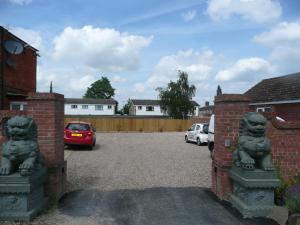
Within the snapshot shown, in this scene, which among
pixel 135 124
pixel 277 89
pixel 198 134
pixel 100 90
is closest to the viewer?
pixel 277 89

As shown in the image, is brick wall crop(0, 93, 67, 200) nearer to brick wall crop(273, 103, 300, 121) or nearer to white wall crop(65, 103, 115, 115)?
brick wall crop(273, 103, 300, 121)

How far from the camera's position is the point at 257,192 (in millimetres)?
6523

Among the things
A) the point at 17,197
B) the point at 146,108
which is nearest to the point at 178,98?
the point at 146,108

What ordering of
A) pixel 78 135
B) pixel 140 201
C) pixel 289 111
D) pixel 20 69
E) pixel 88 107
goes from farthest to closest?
pixel 88 107, pixel 20 69, pixel 289 111, pixel 78 135, pixel 140 201

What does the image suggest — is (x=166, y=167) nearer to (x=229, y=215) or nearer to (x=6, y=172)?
(x=229, y=215)

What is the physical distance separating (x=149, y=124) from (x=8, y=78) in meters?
26.2

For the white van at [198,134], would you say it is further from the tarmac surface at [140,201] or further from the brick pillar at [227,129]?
the brick pillar at [227,129]

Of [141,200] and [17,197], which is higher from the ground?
[17,197]

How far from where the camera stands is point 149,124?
152ft

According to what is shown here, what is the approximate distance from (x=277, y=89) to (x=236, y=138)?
59.1 ft

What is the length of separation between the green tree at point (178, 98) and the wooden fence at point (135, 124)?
15.6 metres

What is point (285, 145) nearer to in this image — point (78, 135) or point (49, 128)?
point (49, 128)

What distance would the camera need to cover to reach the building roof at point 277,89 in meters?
21.7

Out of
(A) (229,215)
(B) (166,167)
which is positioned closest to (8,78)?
(B) (166,167)
